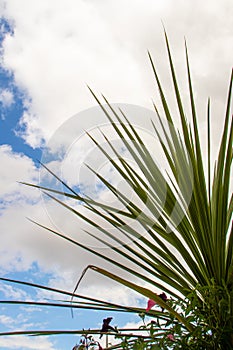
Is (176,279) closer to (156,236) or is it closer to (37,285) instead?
(156,236)

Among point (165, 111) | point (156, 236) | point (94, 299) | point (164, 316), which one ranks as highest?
point (165, 111)

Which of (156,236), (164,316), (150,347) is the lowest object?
(150,347)

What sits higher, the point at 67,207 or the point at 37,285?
the point at 67,207

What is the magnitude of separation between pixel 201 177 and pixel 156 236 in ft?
0.99

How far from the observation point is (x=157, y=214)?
6.50ft

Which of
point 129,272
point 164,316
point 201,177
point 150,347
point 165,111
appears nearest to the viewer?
point 150,347

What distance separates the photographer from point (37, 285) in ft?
5.93

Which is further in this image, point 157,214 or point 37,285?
point 157,214

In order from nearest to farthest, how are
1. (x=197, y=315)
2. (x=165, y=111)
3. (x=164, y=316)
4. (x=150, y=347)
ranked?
(x=150, y=347) → (x=197, y=315) → (x=164, y=316) → (x=165, y=111)

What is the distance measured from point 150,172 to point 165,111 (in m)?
0.37

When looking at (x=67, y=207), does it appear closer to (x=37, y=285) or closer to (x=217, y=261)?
(x=37, y=285)

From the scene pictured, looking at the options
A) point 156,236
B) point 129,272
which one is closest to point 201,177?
point 156,236

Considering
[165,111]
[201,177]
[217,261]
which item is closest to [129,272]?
[217,261]

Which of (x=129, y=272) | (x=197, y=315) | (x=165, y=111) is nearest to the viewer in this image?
(x=197, y=315)
